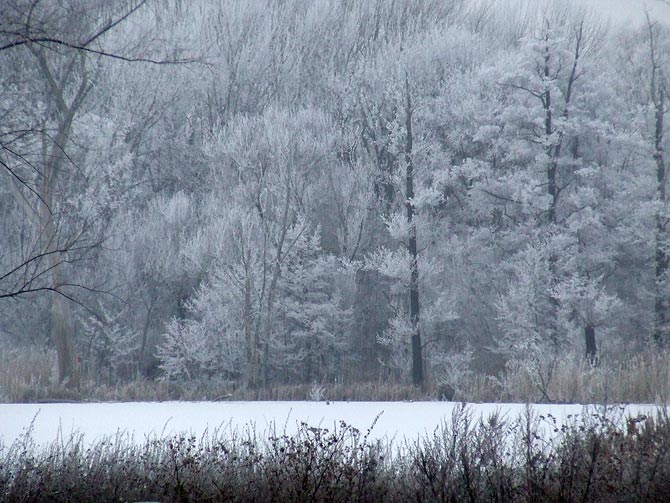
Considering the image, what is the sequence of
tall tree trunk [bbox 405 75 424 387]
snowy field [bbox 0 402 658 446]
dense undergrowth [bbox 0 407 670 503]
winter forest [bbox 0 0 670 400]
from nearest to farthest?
dense undergrowth [bbox 0 407 670 503], snowy field [bbox 0 402 658 446], winter forest [bbox 0 0 670 400], tall tree trunk [bbox 405 75 424 387]

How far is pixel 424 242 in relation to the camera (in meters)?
23.8

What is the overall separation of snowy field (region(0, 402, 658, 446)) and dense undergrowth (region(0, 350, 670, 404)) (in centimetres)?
140

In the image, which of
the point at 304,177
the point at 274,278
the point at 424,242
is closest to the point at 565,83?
the point at 424,242

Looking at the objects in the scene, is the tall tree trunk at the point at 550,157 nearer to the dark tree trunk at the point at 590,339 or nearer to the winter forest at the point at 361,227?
the winter forest at the point at 361,227

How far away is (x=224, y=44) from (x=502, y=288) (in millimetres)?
12859

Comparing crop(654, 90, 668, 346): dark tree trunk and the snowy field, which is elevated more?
crop(654, 90, 668, 346): dark tree trunk

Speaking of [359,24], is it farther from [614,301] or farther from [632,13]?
[614,301]

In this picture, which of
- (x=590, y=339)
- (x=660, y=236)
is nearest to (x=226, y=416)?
(x=590, y=339)

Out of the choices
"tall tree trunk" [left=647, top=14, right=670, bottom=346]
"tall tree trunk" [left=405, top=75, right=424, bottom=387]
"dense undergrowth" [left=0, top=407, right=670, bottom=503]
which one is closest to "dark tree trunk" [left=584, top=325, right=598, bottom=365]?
"tall tree trunk" [left=647, top=14, right=670, bottom=346]

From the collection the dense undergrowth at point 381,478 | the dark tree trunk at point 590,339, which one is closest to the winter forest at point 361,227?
the dark tree trunk at point 590,339

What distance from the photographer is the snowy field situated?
1182 centimetres

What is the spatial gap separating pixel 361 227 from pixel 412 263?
240 centimetres

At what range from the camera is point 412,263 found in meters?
22.6

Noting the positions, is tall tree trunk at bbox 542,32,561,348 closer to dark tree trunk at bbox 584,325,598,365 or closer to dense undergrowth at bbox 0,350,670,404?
dark tree trunk at bbox 584,325,598,365
